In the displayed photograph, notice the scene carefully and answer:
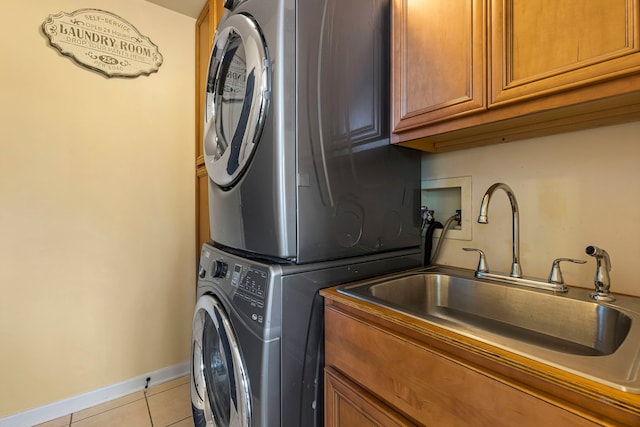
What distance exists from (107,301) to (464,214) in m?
2.10

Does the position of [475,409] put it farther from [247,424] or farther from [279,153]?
[279,153]

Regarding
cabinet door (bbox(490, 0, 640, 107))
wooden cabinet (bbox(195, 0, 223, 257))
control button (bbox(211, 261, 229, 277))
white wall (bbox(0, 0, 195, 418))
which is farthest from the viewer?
wooden cabinet (bbox(195, 0, 223, 257))

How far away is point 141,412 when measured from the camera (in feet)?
5.35

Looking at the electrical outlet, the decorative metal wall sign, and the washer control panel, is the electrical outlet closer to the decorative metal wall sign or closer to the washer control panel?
the washer control panel

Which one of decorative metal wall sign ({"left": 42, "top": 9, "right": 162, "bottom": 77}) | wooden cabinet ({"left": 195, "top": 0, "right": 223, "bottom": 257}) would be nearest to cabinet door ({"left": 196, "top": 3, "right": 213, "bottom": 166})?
wooden cabinet ({"left": 195, "top": 0, "right": 223, "bottom": 257})

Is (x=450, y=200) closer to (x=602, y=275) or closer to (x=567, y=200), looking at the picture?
(x=567, y=200)

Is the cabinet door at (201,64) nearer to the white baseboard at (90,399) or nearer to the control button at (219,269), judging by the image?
the control button at (219,269)

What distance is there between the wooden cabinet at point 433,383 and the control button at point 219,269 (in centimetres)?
39

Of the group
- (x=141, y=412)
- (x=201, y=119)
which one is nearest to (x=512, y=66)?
(x=201, y=119)

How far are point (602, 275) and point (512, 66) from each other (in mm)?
627

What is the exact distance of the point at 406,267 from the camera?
1.18 m

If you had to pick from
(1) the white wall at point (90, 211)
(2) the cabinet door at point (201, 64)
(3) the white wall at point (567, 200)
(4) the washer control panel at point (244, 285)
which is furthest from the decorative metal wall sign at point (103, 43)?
(3) the white wall at point (567, 200)

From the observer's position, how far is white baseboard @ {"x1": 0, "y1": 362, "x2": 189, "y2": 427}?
4.94ft

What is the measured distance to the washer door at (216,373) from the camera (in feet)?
2.72
